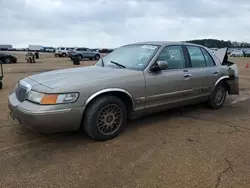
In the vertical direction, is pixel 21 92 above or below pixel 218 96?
above

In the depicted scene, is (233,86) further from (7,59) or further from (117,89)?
(7,59)

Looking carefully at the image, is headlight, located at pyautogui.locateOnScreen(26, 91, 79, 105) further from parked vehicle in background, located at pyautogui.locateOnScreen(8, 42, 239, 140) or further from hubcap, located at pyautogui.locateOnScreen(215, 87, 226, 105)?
hubcap, located at pyautogui.locateOnScreen(215, 87, 226, 105)

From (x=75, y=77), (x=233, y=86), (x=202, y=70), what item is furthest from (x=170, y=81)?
(x=233, y=86)

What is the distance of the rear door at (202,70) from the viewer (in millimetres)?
5154

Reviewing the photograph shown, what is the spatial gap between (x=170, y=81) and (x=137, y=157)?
67.7 inches

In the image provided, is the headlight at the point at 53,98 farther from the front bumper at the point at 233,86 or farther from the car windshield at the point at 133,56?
the front bumper at the point at 233,86

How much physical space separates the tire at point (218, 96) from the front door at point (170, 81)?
0.87m

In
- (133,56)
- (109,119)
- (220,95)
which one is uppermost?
(133,56)

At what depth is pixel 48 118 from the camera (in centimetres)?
339

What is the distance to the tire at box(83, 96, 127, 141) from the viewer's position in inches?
147

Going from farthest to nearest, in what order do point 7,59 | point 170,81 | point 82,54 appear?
point 82,54 < point 7,59 < point 170,81

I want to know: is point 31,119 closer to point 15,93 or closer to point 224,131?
point 15,93

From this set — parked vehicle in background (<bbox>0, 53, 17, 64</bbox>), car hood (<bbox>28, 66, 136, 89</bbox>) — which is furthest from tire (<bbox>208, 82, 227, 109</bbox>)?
parked vehicle in background (<bbox>0, 53, 17, 64</bbox>)

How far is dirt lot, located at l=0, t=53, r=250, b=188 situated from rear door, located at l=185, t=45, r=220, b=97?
2.58ft
